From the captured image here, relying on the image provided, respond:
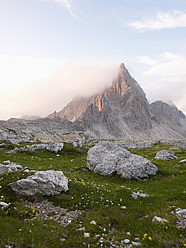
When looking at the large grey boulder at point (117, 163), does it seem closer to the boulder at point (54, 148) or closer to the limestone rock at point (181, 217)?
the limestone rock at point (181, 217)

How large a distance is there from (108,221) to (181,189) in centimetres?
976

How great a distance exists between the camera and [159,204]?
42.6 ft

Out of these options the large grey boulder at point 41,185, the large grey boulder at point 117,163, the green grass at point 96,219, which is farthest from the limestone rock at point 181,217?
the large grey boulder at point 117,163

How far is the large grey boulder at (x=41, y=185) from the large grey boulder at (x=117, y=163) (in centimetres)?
1038

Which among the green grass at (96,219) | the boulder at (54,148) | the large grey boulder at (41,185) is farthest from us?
the boulder at (54,148)

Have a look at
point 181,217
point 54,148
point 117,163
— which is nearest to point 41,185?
point 181,217

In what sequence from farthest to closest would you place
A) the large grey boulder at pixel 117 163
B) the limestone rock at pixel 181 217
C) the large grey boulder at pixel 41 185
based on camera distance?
the large grey boulder at pixel 117 163 < the large grey boulder at pixel 41 185 < the limestone rock at pixel 181 217

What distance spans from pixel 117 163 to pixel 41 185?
13880mm

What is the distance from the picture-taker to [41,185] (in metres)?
14.1

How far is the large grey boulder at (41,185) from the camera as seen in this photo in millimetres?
Result: 13438

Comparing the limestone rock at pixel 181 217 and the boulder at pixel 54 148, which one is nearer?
the limestone rock at pixel 181 217

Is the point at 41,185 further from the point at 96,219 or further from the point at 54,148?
the point at 54,148

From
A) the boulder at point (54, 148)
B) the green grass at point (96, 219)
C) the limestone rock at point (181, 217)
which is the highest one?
the limestone rock at point (181, 217)

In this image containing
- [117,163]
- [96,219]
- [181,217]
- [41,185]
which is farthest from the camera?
[117,163]
